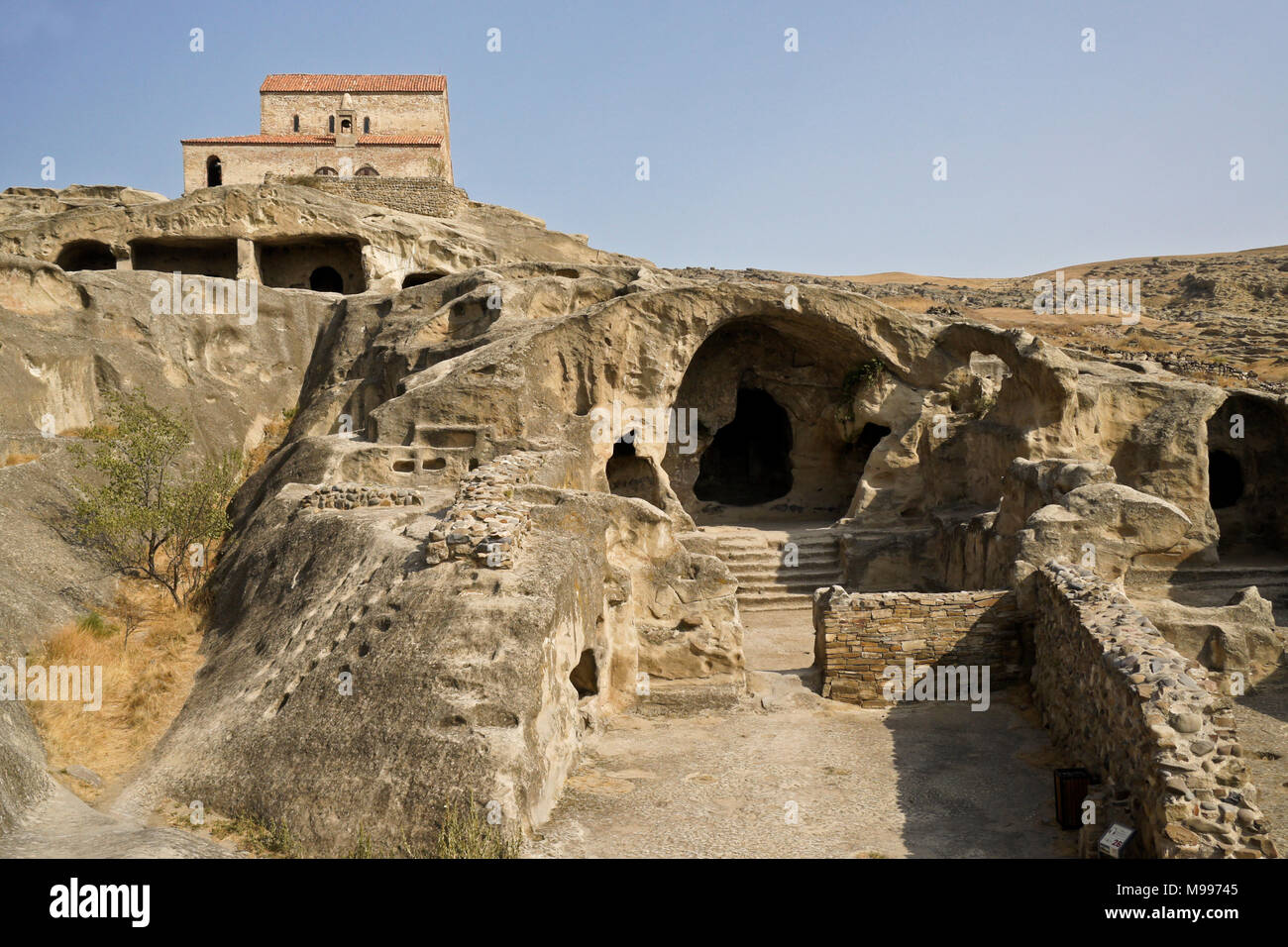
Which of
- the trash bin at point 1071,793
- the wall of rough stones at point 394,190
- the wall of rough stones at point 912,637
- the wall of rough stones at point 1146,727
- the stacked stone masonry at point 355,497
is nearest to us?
the wall of rough stones at point 1146,727

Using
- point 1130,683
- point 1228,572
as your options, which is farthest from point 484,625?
point 1228,572

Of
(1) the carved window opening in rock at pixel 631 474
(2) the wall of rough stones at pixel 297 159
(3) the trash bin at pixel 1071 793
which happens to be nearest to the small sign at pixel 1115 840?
(3) the trash bin at pixel 1071 793

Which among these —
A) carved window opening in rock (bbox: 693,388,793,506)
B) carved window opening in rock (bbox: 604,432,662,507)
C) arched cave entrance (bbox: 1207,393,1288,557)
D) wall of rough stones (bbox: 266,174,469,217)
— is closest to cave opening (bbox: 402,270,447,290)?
wall of rough stones (bbox: 266,174,469,217)

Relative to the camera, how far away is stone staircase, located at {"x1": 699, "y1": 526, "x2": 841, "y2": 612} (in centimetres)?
1511

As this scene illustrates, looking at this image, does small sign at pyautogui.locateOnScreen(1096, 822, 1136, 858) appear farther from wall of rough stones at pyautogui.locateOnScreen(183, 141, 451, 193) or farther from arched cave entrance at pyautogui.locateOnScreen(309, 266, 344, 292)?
wall of rough stones at pyautogui.locateOnScreen(183, 141, 451, 193)

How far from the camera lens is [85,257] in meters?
22.8

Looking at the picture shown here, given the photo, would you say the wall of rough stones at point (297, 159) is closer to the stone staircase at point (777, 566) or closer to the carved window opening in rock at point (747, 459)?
the carved window opening in rock at point (747, 459)

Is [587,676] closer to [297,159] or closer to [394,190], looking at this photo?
[394,190]

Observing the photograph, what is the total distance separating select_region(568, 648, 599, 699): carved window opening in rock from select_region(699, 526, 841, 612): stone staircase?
5986 millimetres

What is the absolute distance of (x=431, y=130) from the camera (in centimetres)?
3322

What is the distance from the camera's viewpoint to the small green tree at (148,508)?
12148 millimetres

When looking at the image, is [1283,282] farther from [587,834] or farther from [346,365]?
[587,834]

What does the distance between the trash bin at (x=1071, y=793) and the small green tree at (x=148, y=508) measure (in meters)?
9.66

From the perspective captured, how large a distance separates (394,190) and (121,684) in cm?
1781
